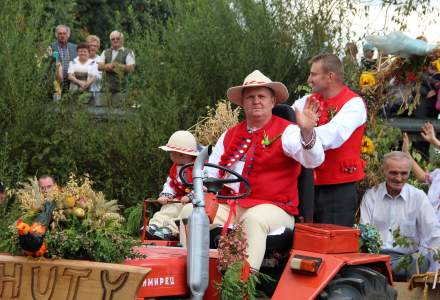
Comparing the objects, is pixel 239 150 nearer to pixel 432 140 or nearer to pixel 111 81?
pixel 432 140

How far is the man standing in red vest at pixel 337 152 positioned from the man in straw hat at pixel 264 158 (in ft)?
1.54

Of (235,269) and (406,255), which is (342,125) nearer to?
(406,255)

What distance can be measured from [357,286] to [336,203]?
4.16 feet

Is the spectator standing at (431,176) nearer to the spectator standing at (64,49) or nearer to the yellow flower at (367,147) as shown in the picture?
the yellow flower at (367,147)

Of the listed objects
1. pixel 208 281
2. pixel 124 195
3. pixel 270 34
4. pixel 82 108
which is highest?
pixel 270 34

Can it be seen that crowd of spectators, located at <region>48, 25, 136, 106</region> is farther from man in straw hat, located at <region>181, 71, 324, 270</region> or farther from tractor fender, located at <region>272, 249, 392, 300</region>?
tractor fender, located at <region>272, 249, 392, 300</region>

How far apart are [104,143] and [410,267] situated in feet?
15.1

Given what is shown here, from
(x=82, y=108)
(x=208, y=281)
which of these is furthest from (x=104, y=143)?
(x=208, y=281)

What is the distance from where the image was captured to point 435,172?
10.0m

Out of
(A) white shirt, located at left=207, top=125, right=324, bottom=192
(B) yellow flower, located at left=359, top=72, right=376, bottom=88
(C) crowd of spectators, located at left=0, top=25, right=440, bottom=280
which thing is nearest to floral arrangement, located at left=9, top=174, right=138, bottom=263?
(C) crowd of spectators, located at left=0, top=25, right=440, bottom=280

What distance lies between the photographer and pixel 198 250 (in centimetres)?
650

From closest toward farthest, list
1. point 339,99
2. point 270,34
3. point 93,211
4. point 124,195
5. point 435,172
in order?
1. point 93,211
2. point 339,99
3. point 435,172
4. point 124,195
5. point 270,34

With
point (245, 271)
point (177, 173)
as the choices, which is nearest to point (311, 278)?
point (245, 271)

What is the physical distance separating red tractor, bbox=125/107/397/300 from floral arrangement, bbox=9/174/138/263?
22cm
